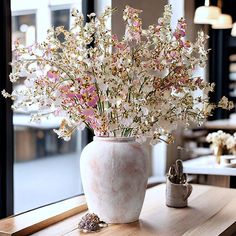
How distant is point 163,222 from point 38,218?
49 centimetres

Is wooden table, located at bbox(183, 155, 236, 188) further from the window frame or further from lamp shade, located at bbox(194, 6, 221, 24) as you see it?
the window frame

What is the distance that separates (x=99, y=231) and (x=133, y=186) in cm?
21

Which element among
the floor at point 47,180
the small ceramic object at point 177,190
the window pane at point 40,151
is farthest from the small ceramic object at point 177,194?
the floor at point 47,180

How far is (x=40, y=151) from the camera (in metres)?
4.06

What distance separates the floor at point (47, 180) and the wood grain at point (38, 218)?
103 centimetres

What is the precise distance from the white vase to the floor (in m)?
1.32

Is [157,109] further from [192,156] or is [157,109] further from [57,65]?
[192,156]

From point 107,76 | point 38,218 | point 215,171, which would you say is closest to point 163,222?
point 38,218

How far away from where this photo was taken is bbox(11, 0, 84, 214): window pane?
3.05m

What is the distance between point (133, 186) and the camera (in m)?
1.91

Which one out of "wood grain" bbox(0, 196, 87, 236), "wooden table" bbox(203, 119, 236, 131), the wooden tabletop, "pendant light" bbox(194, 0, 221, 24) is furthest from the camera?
"wooden table" bbox(203, 119, 236, 131)

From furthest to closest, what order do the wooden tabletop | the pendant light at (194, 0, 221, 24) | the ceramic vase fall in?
the pendant light at (194, 0, 221, 24) < the ceramic vase < the wooden tabletop

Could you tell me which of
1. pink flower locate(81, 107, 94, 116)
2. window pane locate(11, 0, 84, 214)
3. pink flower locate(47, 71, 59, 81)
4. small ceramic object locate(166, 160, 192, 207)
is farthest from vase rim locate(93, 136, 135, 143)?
window pane locate(11, 0, 84, 214)

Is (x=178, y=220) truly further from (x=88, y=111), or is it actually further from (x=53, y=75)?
(x=53, y=75)
